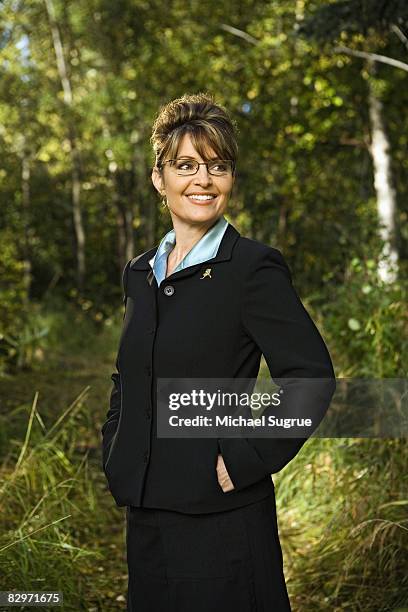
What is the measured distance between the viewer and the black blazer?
188 cm

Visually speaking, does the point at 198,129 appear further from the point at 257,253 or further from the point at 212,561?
the point at 212,561

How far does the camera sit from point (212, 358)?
6.35 ft

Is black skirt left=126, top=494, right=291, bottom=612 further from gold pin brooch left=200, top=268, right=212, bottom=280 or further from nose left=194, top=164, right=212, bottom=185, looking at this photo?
nose left=194, top=164, right=212, bottom=185

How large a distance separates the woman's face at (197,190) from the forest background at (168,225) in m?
1.74

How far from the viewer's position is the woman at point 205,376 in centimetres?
189

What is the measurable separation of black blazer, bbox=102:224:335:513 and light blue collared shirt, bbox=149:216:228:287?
0.02 m

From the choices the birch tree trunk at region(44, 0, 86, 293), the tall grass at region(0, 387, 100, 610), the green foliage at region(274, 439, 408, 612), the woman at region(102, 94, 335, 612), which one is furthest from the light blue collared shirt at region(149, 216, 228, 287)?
the birch tree trunk at region(44, 0, 86, 293)

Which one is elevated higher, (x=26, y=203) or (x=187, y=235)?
(x=26, y=203)

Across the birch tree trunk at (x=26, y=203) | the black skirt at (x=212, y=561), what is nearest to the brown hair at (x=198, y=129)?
the black skirt at (x=212, y=561)

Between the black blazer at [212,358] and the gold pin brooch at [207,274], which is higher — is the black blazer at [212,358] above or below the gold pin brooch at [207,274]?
below

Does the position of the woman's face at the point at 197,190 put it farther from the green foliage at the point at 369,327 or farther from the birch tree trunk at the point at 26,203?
the birch tree trunk at the point at 26,203

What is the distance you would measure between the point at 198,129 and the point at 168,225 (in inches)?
641

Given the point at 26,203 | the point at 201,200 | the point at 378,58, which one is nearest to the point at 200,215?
the point at 201,200

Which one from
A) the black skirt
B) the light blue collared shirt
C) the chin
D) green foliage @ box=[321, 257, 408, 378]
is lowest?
the black skirt
